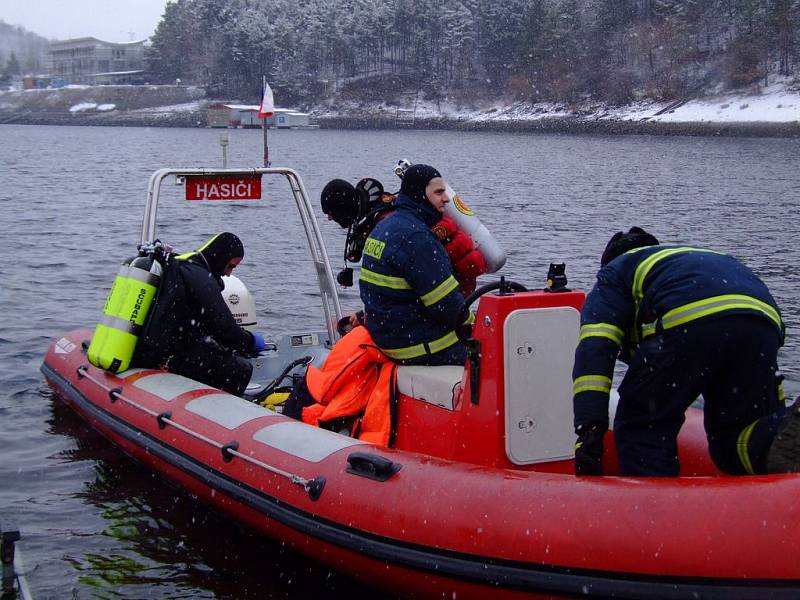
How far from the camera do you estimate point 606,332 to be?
12.5 ft

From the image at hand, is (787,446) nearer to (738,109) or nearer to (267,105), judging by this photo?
(267,105)

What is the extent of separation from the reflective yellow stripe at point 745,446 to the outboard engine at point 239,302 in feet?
15.2

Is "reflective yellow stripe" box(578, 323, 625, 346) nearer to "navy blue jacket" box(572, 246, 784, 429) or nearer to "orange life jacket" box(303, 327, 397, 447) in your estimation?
"navy blue jacket" box(572, 246, 784, 429)

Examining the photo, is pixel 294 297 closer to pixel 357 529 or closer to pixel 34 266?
pixel 34 266

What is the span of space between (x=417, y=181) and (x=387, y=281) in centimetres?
50

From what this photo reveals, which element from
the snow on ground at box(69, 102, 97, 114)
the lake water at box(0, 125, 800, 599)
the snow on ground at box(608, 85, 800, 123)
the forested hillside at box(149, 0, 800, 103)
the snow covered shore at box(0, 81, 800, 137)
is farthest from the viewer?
the snow on ground at box(69, 102, 97, 114)

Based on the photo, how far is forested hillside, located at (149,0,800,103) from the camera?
80375 millimetres

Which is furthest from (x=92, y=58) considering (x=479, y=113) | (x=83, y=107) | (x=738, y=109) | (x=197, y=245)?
(x=197, y=245)

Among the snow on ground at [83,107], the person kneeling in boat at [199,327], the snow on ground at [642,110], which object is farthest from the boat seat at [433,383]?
the snow on ground at [83,107]

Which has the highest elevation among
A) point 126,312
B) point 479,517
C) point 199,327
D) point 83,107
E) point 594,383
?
point 83,107

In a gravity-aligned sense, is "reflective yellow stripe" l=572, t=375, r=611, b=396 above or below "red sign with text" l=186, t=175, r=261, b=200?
below

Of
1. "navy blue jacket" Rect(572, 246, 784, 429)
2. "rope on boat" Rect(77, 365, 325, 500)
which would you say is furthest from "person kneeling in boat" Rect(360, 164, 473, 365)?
"navy blue jacket" Rect(572, 246, 784, 429)

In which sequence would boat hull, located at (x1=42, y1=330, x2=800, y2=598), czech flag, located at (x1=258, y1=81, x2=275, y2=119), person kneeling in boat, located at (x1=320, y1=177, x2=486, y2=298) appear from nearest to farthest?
boat hull, located at (x1=42, y1=330, x2=800, y2=598)
person kneeling in boat, located at (x1=320, y1=177, x2=486, y2=298)
czech flag, located at (x1=258, y1=81, x2=275, y2=119)

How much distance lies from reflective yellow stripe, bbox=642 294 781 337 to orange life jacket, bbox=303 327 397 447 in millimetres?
1760
